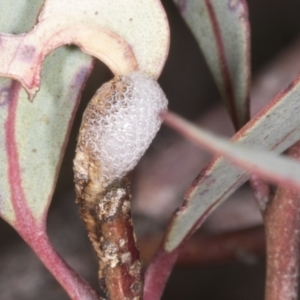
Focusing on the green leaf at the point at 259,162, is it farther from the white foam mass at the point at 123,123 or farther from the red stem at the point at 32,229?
the red stem at the point at 32,229

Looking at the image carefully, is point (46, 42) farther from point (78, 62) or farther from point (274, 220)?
point (274, 220)

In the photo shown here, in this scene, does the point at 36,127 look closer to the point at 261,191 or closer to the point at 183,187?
the point at 261,191

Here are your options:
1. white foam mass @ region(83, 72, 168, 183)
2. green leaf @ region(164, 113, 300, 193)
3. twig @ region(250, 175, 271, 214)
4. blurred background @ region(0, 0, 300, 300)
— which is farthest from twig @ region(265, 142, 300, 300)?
blurred background @ region(0, 0, 300, 300)

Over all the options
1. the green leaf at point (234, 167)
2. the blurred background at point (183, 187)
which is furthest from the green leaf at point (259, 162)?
the blurred background at point (183, 187)

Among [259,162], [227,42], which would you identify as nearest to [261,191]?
[227,42]

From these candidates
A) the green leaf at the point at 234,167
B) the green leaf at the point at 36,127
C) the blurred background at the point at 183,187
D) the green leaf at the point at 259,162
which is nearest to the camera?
the green leaf at the point at 259,162

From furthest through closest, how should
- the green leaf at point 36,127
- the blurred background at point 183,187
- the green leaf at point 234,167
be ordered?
the blurred background at point 183,187 < the green leaf at point 36,127 < the green leaf at point 234,167

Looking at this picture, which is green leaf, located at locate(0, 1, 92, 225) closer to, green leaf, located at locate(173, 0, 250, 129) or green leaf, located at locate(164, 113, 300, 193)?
green leaf, located at locate(173, 0, 250, 129)

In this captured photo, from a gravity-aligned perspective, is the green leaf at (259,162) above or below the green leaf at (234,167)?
above
